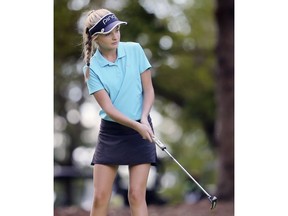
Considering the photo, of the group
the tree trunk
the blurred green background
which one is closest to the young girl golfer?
the blurred green background

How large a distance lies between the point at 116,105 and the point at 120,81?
0.15m

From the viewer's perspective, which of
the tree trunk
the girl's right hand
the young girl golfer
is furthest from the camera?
A: the tree trunk

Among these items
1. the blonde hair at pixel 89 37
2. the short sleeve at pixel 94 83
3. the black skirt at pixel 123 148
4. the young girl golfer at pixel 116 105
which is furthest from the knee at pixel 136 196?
the blonde hair at pixel 89 37

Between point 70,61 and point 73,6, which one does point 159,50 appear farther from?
point 73,6

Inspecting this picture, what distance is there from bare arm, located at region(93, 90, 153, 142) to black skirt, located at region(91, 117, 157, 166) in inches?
4.3

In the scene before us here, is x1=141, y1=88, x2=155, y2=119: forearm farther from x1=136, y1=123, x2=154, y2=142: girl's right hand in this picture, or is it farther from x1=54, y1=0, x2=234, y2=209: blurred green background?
x1=54, y1=0, x2=234, y2=209: blurred green background

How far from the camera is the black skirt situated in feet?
15.1

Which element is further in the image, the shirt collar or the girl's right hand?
the shirt collar

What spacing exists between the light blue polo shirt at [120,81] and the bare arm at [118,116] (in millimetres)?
55

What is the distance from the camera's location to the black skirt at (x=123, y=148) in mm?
4602
